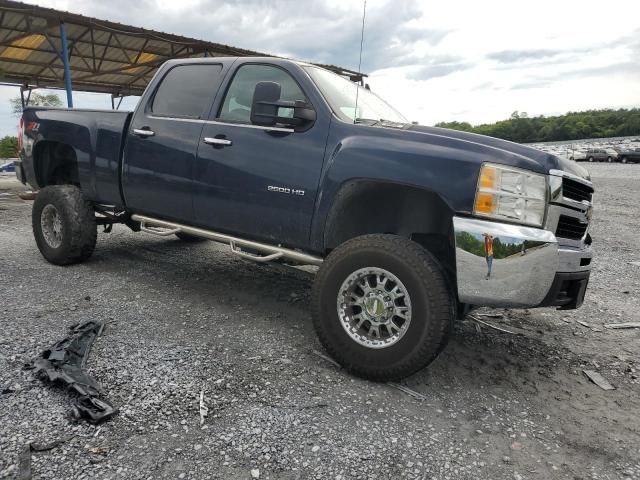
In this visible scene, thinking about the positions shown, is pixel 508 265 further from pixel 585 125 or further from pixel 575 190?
pixel 585 125

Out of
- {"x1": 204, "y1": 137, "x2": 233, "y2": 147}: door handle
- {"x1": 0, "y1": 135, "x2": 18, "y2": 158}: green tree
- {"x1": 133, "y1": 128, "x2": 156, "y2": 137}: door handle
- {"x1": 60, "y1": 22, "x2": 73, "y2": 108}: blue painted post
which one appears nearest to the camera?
{"x1": 204, "y1": 137, "x2": 233, "y2": 147}: door handle

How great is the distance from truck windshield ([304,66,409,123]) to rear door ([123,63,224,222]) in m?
0.94

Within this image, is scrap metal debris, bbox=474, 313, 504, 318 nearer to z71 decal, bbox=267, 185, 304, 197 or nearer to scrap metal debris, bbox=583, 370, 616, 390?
scrap metal debris, bbox=583, 370, 616, 390

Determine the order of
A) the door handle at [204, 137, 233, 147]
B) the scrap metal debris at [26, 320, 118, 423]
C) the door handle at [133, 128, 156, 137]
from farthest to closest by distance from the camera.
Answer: the door handle at [133, 128, 156, 137] < the door handle at [204, 137, 233, 147] < the scrap metal debris at [26, 320, 118, 423]

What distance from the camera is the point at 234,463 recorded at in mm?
2107

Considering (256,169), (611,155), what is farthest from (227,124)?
(611,155)

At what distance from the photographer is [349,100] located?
369cm

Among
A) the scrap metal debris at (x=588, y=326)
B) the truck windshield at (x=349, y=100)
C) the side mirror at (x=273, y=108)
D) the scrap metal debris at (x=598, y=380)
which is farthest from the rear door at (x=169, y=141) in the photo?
the scrap metal debris at (x=588, y=326)

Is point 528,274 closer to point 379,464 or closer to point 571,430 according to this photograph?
point 571,430

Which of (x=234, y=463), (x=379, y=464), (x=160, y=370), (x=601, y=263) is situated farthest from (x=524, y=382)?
(x=601, y=263)

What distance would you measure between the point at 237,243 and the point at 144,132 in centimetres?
141

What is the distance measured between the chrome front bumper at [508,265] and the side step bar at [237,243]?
1.04 metres

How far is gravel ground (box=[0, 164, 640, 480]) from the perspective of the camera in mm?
2154

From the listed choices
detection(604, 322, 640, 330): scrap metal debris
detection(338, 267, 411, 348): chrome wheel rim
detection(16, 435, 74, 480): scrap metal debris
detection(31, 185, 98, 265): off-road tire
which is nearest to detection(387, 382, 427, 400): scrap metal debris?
detection(338, 267, 411, 348): chrome wheel rim
